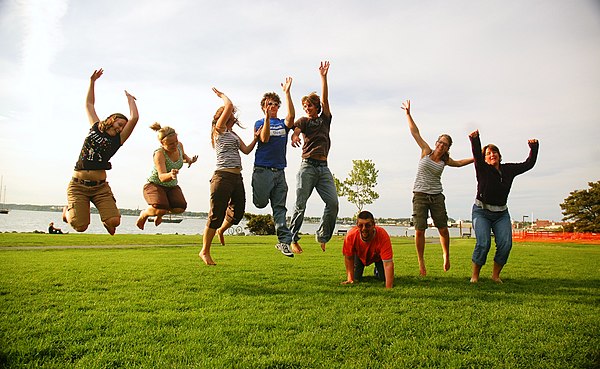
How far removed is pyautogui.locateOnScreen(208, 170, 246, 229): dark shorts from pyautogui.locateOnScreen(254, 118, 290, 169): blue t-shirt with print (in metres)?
0.41

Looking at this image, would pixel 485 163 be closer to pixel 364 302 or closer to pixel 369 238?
pixel 369 238

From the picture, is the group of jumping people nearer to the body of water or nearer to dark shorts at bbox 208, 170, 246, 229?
dark shorts at bbox 208, 170, 246, 229

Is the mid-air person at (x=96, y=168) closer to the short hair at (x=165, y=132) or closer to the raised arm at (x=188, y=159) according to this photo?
the short hair at (x=165, y=132)

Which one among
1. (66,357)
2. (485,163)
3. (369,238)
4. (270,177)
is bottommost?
(66,357)

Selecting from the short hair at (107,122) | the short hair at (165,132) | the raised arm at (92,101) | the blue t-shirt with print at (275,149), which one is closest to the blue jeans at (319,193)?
the blue t-shirt with print at (275,149)

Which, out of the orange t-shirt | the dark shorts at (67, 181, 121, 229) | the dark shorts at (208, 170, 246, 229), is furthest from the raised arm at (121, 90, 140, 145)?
the orange t-shirt

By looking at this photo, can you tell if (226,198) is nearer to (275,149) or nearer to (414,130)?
(275,149)

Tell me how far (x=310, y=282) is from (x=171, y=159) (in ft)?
13.3

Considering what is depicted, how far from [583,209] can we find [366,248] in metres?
3.64

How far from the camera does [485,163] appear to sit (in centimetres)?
737

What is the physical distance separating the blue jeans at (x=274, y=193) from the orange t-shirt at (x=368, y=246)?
1780mm

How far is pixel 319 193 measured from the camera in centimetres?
667

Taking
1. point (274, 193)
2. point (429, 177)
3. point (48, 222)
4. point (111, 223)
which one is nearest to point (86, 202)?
point (111, 223)

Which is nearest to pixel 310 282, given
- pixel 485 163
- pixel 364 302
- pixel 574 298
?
pixel 364 302
